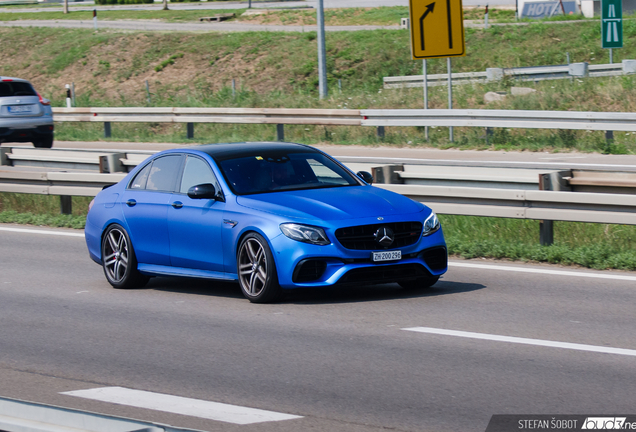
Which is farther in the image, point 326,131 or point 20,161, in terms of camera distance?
point 326,131

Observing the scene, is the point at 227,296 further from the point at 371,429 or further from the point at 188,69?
the point at 188,69

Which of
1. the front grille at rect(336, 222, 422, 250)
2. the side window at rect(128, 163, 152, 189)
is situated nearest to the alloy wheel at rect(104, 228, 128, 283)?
the side window at rect(128, 163, 152, 189)

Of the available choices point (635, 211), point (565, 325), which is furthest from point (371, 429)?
point (635, 211)

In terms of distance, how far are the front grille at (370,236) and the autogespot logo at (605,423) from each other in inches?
144

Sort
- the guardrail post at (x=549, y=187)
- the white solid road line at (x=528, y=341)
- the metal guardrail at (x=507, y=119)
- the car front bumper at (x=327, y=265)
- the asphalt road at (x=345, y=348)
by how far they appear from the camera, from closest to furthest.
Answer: the asphalt road at (x=345, y=348)
the white solid road line at (x=528, y=341)
the car front bumper at (x=327, y=265)
the guardrail post at (x=549, y=187)
the metal guardrail at (x=507, y=119)

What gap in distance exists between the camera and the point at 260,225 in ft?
28.9

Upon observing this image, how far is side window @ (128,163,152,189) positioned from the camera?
10.5 metres

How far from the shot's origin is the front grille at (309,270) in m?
8.58

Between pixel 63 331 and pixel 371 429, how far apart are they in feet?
12.6

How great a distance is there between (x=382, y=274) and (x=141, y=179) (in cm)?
315

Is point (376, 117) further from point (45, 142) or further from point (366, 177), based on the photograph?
point (366, 177)

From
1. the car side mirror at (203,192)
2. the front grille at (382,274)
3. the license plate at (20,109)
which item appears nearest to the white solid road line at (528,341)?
the front grille at (382,274)

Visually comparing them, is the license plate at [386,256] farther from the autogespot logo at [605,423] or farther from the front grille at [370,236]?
the autogespot logo at [605,423]

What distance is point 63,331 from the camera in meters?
8.29
